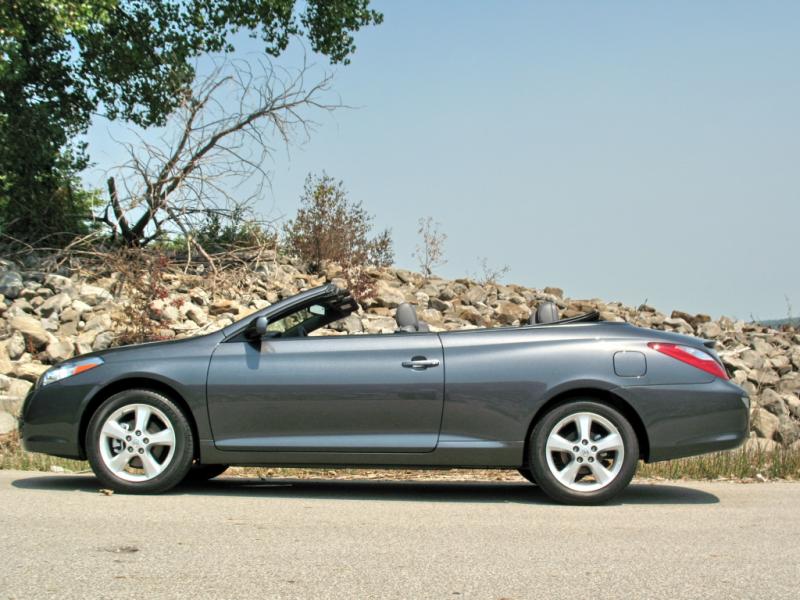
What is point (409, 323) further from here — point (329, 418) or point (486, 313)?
point (486, 313)

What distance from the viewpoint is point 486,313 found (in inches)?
765

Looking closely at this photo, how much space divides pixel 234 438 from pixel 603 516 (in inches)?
105

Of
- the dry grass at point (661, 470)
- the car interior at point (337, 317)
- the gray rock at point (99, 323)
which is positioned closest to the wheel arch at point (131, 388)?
the car interior at point (337, 317)

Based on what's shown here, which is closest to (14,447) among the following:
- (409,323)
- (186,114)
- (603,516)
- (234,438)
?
(234,438)

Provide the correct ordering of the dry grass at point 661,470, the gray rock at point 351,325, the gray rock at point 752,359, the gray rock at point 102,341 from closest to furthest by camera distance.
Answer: the dry grass at point 661,470
the gray rock at point 102,341
the gray rock at point 351,325
the gray rock at point 752,359

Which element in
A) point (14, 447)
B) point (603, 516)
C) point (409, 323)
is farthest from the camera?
point (14, 447)

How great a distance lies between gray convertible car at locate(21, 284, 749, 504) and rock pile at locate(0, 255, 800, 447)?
570cm

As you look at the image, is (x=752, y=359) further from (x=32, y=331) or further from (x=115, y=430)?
(x=115, y=430)

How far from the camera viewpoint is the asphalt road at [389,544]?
4.61 metres

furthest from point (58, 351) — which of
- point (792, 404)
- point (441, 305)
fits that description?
point (792, 404)

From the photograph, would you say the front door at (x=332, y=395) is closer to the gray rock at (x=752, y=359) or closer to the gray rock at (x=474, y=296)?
the gray rock at (x=474, y=296)

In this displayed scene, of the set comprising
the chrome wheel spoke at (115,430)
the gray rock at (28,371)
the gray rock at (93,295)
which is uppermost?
the gray rock at (93,295)

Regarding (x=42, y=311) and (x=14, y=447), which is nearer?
(x=14, y=447)

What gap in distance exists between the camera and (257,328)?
23.7 feet
